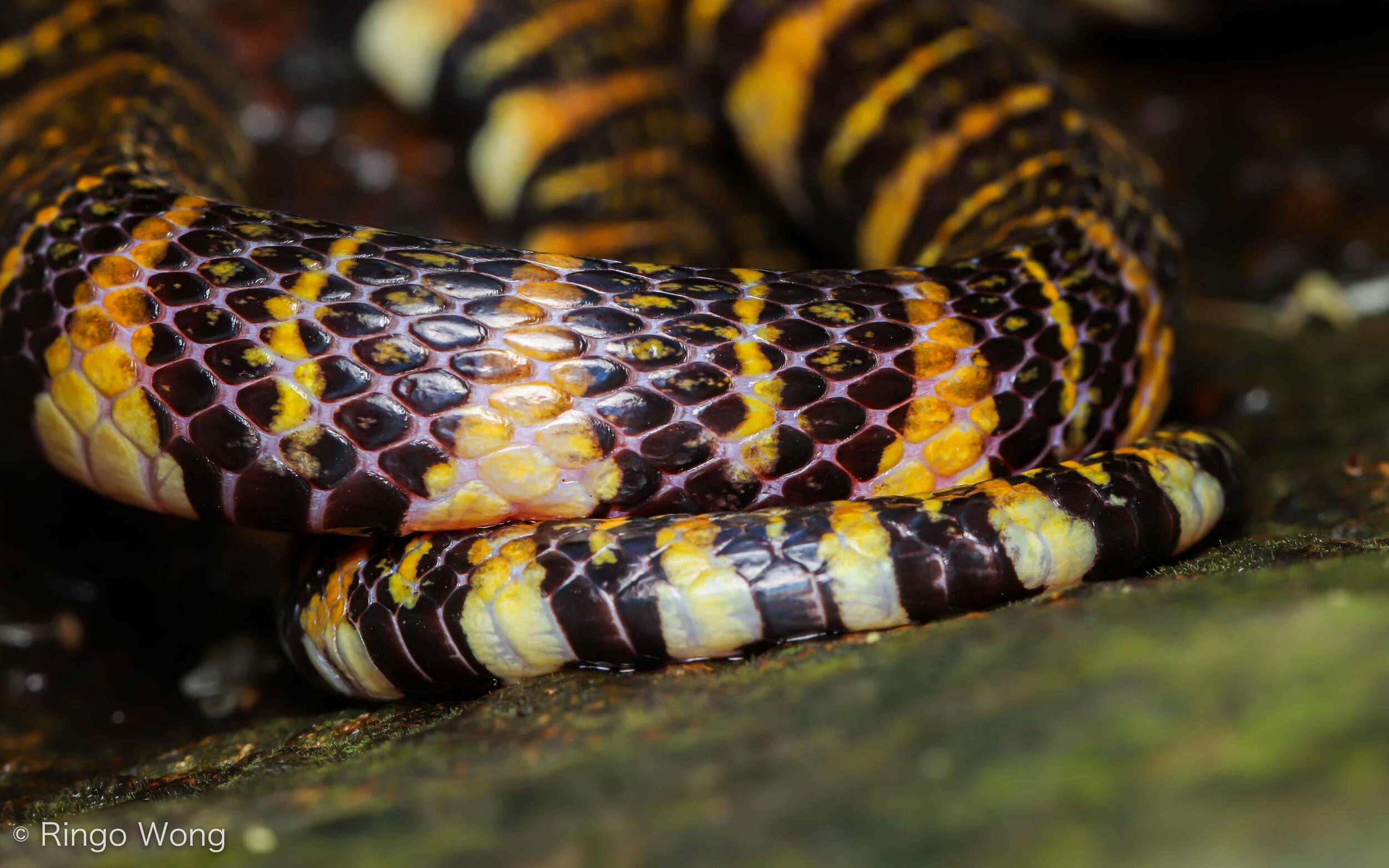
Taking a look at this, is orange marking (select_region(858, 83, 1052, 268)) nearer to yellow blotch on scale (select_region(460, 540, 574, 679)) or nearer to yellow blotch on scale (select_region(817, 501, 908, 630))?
yellow blotch on scale (select_region(817, 501, 908, 630))

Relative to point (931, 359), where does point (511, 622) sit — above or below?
below

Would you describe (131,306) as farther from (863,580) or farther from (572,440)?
(863,580)

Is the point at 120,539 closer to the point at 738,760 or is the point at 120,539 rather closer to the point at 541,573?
the point at 541,573

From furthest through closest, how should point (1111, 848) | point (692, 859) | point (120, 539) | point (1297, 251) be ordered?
1. point (1297, 251)
2. point (120, 539)
3. point (692, 859)
4. point (1111, 848)

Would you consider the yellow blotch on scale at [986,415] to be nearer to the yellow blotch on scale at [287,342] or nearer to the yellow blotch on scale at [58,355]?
the yellow blotch on scale at [287,342]

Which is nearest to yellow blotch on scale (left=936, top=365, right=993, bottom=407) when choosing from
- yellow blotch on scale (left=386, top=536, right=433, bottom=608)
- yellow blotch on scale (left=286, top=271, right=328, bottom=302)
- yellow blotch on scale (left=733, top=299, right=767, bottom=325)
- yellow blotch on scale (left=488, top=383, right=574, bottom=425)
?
yellow blotch on scale (left=733, top=299, right=767, bottom=325)

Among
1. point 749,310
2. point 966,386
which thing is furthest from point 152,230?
point 966,386

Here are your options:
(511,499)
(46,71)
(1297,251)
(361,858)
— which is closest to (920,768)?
(361,858)

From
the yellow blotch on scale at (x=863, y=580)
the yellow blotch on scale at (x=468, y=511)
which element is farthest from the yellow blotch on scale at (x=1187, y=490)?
the yellow blotch on scale at (x=468, y=511)
